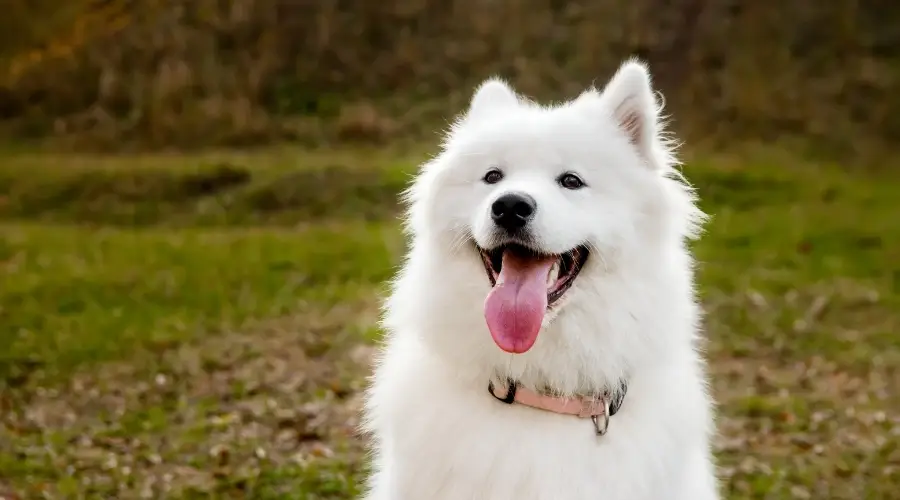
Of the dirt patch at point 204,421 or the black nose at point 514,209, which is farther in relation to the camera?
the dirt patch at point 204,421

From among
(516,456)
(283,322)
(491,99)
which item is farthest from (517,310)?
(283,322)

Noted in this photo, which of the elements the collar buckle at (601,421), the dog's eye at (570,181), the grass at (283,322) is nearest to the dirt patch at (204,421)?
the grass at (283,322)

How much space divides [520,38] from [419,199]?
20.4 metres

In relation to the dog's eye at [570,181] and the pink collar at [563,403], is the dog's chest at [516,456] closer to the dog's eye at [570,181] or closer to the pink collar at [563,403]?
the pink collar at [563,403]

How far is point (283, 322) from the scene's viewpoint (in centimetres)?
1000

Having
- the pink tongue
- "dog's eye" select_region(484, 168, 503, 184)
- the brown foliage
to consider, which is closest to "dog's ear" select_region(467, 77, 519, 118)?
"dog's eye" select_region(484, 168, 503, 184)

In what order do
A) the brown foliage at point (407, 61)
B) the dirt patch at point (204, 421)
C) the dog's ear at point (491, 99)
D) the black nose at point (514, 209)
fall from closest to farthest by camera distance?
1. the black nose at point (514, 209)
2. the dog's ear at point (491, 99)
3. the dirt patch at point (204, 421)
4. the brown foliage at point (407, 61)

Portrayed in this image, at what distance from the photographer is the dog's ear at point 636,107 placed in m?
3.45

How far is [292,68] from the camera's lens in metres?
23.2

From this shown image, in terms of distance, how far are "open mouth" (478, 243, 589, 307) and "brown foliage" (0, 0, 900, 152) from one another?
57.2 feet

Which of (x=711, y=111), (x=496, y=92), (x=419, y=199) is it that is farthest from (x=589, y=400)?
(x=711, y=111)

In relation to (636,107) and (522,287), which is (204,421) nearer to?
(522,287)

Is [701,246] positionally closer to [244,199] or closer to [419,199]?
[244,199]

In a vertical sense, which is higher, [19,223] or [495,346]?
[495,346]
